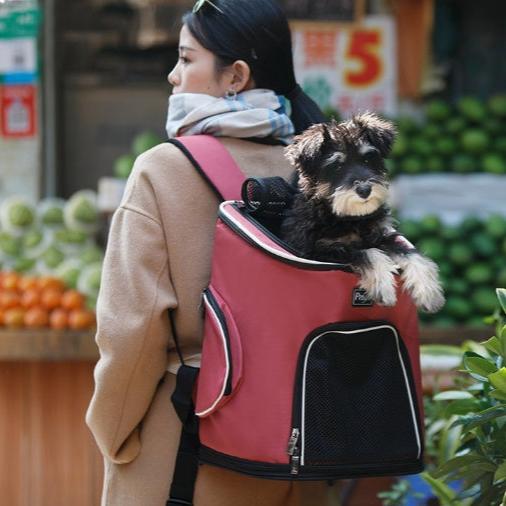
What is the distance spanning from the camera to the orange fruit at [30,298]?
5.61 metres

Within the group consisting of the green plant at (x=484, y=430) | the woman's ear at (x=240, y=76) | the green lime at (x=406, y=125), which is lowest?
the green plant at (x=484, y=430)

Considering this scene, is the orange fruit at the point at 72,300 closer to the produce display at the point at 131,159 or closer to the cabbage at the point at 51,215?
the cabbage at the point at 51,215

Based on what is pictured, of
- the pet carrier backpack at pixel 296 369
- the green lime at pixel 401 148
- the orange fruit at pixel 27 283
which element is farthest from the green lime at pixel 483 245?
the pet carrier backpack at pixel 296 369

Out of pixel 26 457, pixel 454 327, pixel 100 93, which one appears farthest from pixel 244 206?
pixel 100 93

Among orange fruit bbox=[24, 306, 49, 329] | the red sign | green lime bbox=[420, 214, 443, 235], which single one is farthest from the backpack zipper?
the red sign

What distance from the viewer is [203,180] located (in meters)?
2.58

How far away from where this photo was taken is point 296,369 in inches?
91.6

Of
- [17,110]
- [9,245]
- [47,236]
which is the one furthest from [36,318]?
[17,110]

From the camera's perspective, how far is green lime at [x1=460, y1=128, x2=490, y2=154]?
686 cm

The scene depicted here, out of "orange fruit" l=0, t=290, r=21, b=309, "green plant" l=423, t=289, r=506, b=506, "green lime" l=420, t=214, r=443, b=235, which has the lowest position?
"orange fruit" l=0, t=290, r=21, b=309

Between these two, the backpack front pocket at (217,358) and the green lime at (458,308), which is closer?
the backpack front pocket at (217,358)

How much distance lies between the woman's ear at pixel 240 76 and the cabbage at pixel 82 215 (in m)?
3.78

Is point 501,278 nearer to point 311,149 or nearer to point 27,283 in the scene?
point 27,283

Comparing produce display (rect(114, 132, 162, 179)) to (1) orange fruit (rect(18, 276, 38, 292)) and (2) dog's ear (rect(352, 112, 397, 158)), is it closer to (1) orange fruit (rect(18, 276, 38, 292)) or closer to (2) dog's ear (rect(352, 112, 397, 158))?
(1) orange fruit (rect(18, 276, 38, 292))
